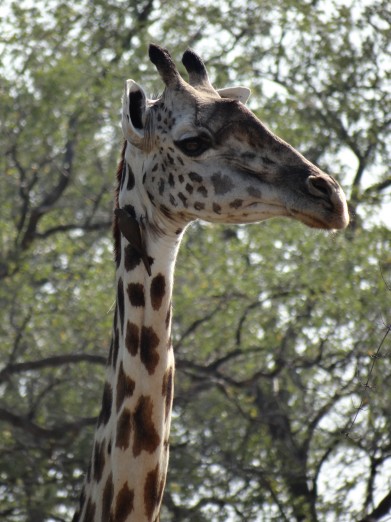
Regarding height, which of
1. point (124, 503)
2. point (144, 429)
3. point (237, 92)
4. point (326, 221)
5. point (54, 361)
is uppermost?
point (54, 361)

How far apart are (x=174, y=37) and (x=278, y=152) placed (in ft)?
24.8

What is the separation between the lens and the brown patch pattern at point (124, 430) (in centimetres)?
530

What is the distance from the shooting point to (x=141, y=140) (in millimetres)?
5621

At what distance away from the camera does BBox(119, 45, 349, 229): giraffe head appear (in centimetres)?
499

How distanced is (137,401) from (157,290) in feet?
1.65

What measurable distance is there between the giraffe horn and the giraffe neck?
0.82 m

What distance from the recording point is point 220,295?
1087cm

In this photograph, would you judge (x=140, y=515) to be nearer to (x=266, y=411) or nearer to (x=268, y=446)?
(x=268, y=446)

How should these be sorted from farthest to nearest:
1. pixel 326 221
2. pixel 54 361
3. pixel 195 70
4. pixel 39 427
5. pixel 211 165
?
1. pixel 54 361
2. pixel 39 427
3. pixel 195 70
4. pixel 211 165
5. pixel 326 221

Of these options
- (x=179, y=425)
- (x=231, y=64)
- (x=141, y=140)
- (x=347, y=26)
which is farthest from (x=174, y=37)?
(x=141, y=140)

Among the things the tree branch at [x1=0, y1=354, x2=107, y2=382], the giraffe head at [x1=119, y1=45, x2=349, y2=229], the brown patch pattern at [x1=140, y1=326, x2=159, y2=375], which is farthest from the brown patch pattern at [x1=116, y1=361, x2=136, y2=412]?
the tree branch at [x1=0, y1=354, x2=107, y2=382]

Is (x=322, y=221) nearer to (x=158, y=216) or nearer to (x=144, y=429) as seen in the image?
(x=158, y=216)

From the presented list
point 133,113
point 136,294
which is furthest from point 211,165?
point 136,294

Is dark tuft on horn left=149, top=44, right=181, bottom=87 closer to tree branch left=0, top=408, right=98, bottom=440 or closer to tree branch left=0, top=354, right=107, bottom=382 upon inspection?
tree branch left=0, top=354, right=107, bottom=382
